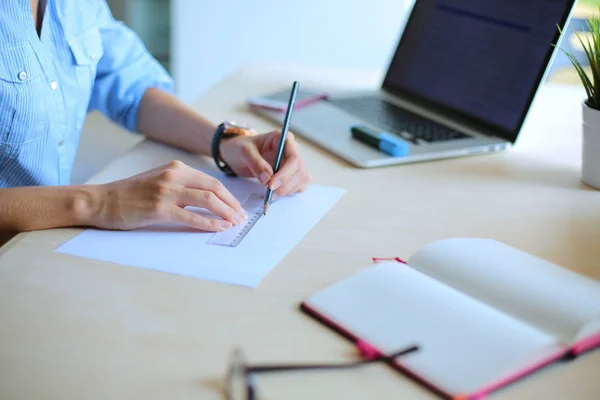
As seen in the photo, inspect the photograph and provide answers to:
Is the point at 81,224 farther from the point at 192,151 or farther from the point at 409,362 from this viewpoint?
the point at 409,362

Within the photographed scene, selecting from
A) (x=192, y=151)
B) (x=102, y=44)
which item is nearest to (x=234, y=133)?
(x=192, y=151)

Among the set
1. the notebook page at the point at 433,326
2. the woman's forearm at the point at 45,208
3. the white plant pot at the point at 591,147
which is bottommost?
the woman's forearm at the point at 45,208

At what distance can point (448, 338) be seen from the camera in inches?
24.5

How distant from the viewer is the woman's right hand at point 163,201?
0.85 metres

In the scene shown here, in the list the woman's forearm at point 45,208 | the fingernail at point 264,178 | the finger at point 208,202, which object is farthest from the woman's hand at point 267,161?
the woman's forearm at point 45,208

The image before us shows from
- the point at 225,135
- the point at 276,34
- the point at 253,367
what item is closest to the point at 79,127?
the point at 225,135

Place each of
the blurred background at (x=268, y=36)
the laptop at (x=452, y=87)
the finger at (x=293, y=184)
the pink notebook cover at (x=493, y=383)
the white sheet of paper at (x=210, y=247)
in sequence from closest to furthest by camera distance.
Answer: the pink notebook cover at (x=493, y=383)
the white sheet of paper at (x=210, y=247)
the finger at (x=293, y=184)
the laptop at (x=452, y=87)
the blurred background at (x=268, y=36)

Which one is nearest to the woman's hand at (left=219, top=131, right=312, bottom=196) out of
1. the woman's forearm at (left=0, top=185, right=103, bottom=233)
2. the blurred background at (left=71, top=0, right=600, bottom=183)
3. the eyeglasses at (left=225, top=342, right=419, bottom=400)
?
the woman's forearm at (left=0, top=185, right=103, bottom=233)

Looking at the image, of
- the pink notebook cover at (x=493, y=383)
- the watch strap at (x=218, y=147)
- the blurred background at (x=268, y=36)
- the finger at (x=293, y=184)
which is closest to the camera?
the pink notebook cover at (x=493, y=383)

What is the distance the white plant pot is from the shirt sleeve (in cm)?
79

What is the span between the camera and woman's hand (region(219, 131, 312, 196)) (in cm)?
98

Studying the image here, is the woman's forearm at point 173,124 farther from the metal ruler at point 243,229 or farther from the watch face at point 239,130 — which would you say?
the metal ruler at point 243,229

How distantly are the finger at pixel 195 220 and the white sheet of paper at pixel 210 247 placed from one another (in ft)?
0.03

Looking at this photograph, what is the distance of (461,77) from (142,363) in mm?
968
